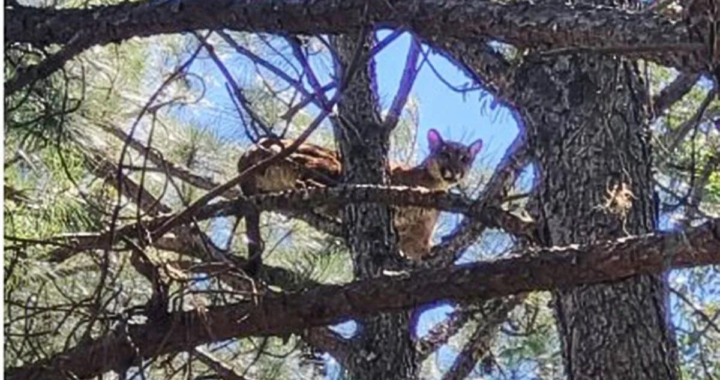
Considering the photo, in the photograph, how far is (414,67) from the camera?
2.04 meters

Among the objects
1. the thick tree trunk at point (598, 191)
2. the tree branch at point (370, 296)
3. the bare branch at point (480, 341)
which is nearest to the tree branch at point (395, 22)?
the tree branch at point (370, 296)

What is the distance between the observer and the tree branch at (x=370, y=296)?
1.69 meters

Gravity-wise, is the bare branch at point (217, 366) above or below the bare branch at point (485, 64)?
below

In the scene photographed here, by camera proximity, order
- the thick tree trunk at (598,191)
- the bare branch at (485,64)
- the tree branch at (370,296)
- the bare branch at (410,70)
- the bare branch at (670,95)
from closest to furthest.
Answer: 1. the tree branch at (370,296)
2. the bare branch at (410,70)
3. the thick tree trunk at (598,191)
4. the bare branch at (485,64)
5. the bare branch at (670,95)

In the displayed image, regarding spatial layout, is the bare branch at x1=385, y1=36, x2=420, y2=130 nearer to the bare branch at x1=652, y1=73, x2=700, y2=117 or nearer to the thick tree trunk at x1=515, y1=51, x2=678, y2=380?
the thick tree trunk at x1=515, y1=51, x2=678, y2=380

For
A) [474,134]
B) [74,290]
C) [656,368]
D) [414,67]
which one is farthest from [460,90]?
[474,134]

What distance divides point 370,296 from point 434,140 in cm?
190

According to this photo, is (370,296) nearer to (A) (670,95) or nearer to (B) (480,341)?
(A) (670,95)

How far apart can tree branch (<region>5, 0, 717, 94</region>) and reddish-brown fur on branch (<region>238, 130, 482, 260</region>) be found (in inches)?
34.8

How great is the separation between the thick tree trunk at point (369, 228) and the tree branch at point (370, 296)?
97 cm

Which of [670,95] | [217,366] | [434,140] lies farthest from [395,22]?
[434,140]

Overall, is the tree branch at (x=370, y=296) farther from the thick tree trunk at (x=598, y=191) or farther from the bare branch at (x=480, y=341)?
the bare branch at (x=480, y=341)

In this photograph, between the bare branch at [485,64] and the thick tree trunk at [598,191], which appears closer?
the thick tree trunk at [598,191]

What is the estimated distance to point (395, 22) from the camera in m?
1.73
